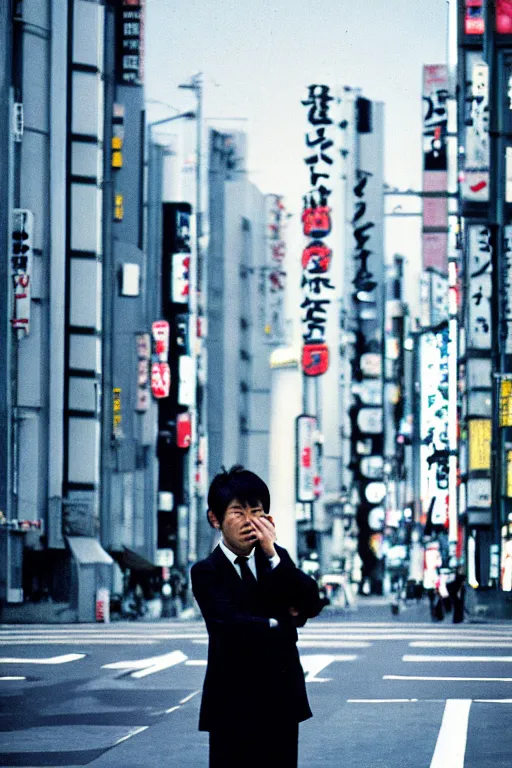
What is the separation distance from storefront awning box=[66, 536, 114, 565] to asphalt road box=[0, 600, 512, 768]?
22630 millimetres

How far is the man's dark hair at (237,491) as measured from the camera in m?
5.41

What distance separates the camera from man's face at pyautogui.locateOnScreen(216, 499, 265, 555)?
17.5 ft

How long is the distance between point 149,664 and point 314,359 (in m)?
54.2

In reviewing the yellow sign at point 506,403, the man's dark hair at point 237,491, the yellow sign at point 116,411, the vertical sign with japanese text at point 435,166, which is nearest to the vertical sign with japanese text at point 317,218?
the vertical sign with japanese text at point 435,166

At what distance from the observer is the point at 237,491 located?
17.7 ft

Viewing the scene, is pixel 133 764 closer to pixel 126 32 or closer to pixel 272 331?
pixel 126 32

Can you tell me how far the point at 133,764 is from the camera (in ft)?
33.0

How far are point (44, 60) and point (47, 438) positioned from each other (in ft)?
35.0

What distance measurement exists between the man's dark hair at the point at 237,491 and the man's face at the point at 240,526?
2 centimetres

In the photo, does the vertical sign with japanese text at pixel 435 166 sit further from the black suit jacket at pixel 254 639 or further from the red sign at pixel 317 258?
the black suit jacket at pixel 254 639

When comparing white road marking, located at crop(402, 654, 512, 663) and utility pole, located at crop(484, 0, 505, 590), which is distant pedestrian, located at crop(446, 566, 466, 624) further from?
white road marking, located at crop(402, 654, 512, 663)

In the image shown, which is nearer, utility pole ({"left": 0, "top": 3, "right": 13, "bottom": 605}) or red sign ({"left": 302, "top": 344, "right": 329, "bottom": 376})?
utility pole ({"left": 0, "top": 3, "right": 13, "bottom": 605})

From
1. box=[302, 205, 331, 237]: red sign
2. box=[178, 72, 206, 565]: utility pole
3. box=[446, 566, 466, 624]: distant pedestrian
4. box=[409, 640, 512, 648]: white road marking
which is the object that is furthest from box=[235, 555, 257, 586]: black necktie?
box=[178, 72, 206, 565]: utility pole

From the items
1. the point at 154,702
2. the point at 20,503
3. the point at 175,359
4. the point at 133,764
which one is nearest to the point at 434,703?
the point at 154,702
